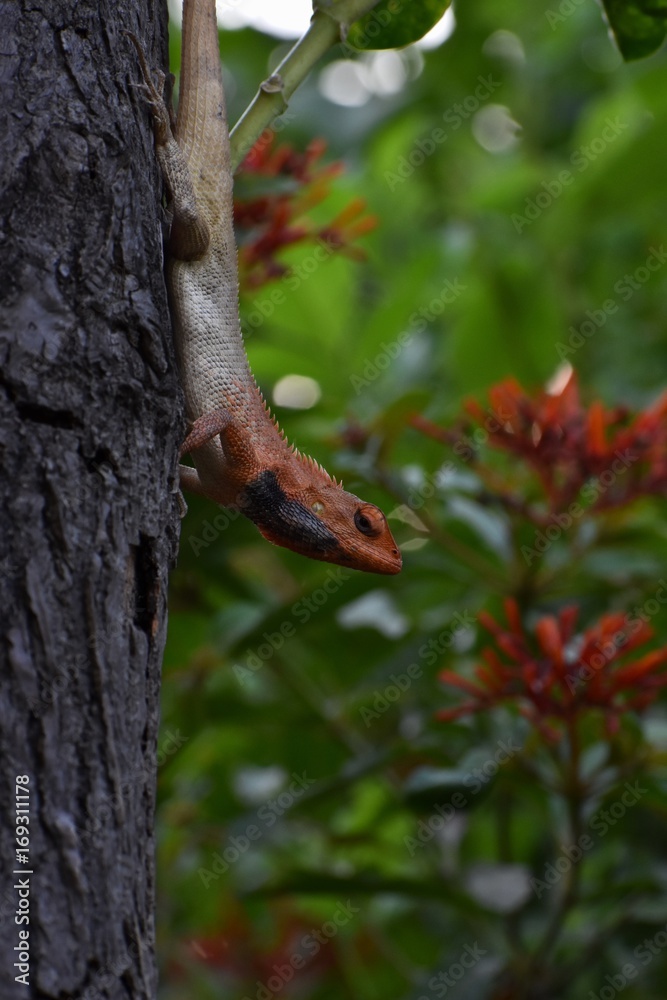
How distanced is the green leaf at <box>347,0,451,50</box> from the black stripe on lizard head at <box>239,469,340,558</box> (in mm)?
1130

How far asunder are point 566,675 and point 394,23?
5.79 ft

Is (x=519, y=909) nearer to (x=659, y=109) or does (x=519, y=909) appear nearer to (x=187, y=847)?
(x=187, y=847)

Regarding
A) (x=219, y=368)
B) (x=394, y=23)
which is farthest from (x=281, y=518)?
(x=394, y=23)

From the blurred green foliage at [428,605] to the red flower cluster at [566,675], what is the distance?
20 cm

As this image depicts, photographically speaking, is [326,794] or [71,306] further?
[326,794]

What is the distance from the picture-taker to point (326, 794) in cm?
347

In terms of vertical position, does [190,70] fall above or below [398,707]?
above

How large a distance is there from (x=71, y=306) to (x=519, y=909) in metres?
2.78

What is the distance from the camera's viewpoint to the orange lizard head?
2924mm

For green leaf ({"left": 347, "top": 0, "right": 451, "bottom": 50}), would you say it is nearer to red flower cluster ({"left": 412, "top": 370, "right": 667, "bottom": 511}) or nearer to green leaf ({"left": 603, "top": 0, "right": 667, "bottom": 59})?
green leaf ({"left": 603, "top": 0, "right": 667, "bottom": 59})

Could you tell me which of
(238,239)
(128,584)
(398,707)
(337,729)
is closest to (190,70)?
(238,239)

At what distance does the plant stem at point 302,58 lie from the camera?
2.26 meters

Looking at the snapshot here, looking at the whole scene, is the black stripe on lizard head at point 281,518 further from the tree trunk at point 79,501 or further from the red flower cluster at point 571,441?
the tree trunk at point 79,501

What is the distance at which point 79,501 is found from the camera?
1662mm
